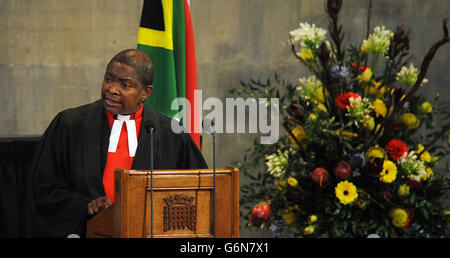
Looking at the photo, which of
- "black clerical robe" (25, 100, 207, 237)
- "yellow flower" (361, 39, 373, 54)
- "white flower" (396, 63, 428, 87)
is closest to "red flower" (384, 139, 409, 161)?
"white flower" (396, 63, 428, 87)

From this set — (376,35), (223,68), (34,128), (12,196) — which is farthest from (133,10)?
(376,35)

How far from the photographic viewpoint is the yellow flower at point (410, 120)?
2.43 meters

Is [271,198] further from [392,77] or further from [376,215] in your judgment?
[392,77]

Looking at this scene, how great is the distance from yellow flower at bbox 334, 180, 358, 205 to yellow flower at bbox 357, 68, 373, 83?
0.37 metres

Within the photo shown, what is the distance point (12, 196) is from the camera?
401 centimetres

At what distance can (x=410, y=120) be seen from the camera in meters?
2.43

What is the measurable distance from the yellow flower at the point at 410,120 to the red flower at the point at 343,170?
0.92ft

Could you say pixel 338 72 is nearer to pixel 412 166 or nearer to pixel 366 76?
pixel 366 76

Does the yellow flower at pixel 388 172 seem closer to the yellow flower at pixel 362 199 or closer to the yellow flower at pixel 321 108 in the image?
the yellow flower at pixel 362 199

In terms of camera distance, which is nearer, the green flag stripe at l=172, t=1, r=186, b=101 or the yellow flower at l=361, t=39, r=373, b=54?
the yellow flower at l=361, t=39, r=373, b=54

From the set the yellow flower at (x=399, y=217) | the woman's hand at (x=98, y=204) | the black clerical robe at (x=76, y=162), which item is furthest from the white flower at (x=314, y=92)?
the black clerical robe at (x=76, y=162)

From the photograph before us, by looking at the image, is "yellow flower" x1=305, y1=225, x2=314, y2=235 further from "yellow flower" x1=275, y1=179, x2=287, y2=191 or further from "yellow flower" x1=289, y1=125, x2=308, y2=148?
"yellow flower" x1=289, y1=125, x2=308, y2=148

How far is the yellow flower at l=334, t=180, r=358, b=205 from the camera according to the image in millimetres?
2305

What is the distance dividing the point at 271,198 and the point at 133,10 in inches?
141
